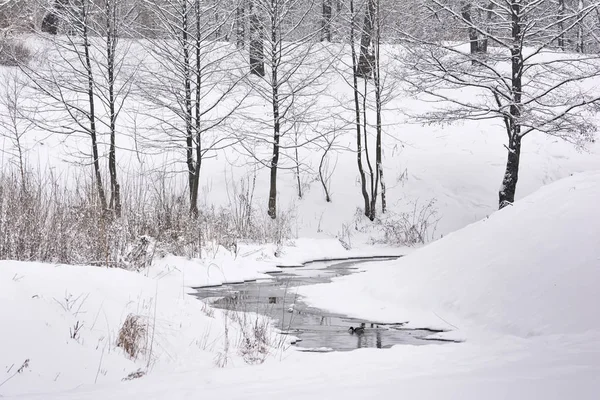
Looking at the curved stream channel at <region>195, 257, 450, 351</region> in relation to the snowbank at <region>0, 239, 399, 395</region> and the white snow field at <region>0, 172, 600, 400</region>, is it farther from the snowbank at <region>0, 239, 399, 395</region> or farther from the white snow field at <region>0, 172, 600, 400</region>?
the snowbank at <region>0, 239, 399, 395</region>

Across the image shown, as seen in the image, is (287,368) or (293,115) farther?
(293,115)

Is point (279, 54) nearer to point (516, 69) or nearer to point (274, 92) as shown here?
point (274, 92)

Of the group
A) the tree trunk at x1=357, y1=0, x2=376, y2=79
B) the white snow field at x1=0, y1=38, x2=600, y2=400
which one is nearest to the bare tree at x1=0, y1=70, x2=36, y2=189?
the white snow field at x1=0, y1=38, x2=600, y2=400

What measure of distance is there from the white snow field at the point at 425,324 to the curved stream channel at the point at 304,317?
1.31 feet

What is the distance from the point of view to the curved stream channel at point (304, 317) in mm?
5849

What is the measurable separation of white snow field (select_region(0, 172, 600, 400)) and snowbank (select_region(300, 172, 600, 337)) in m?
0.02

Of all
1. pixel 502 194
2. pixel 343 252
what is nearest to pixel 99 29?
pixel 343 252

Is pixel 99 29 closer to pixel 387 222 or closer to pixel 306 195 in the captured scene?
pixel 306 195

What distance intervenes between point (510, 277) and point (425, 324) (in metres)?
1.06

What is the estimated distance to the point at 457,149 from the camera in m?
20.6

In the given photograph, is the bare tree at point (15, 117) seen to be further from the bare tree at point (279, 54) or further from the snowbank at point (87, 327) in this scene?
the snowbank at point (87, 327)

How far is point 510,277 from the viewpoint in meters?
6.13

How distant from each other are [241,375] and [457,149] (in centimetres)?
1775

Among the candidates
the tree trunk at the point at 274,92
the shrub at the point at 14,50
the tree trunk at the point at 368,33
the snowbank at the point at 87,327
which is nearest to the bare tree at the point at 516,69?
the tree trunk at the point at 368,33
